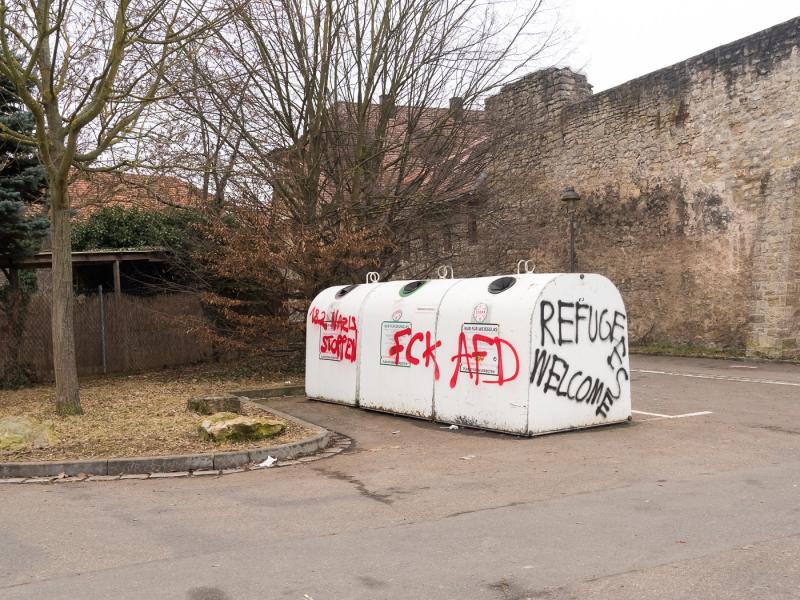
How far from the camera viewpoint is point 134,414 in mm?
10633

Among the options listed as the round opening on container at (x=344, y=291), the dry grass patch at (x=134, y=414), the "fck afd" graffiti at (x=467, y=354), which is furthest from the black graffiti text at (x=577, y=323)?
the round opening on container at (x=344, y=291)

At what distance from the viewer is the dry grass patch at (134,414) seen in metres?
8.05

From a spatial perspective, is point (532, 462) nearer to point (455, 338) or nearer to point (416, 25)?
point (455, 338)

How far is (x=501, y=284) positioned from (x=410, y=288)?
1816 millimetres

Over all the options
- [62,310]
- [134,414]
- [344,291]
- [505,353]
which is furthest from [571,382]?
[62,310]

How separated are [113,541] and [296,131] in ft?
38.5

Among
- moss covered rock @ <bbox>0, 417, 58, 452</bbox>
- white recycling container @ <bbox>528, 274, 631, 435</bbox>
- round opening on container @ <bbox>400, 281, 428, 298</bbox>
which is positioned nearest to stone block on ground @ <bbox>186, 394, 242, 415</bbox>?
moss covered rock @ <bbox>0, 417, 58, 452</bbox>

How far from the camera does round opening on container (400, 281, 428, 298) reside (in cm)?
1066

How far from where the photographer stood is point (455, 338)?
9.48 metres

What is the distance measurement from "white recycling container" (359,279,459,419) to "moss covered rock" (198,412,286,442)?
6.88ft

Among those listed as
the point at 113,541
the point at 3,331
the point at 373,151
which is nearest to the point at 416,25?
the point at 373,151

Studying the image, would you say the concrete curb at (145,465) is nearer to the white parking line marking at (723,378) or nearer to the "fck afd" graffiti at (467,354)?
the "fck afd" graffiti at (467,354)

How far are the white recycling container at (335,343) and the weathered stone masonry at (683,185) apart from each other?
19.7 ft

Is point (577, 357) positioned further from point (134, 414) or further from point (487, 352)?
point (134, 414)
